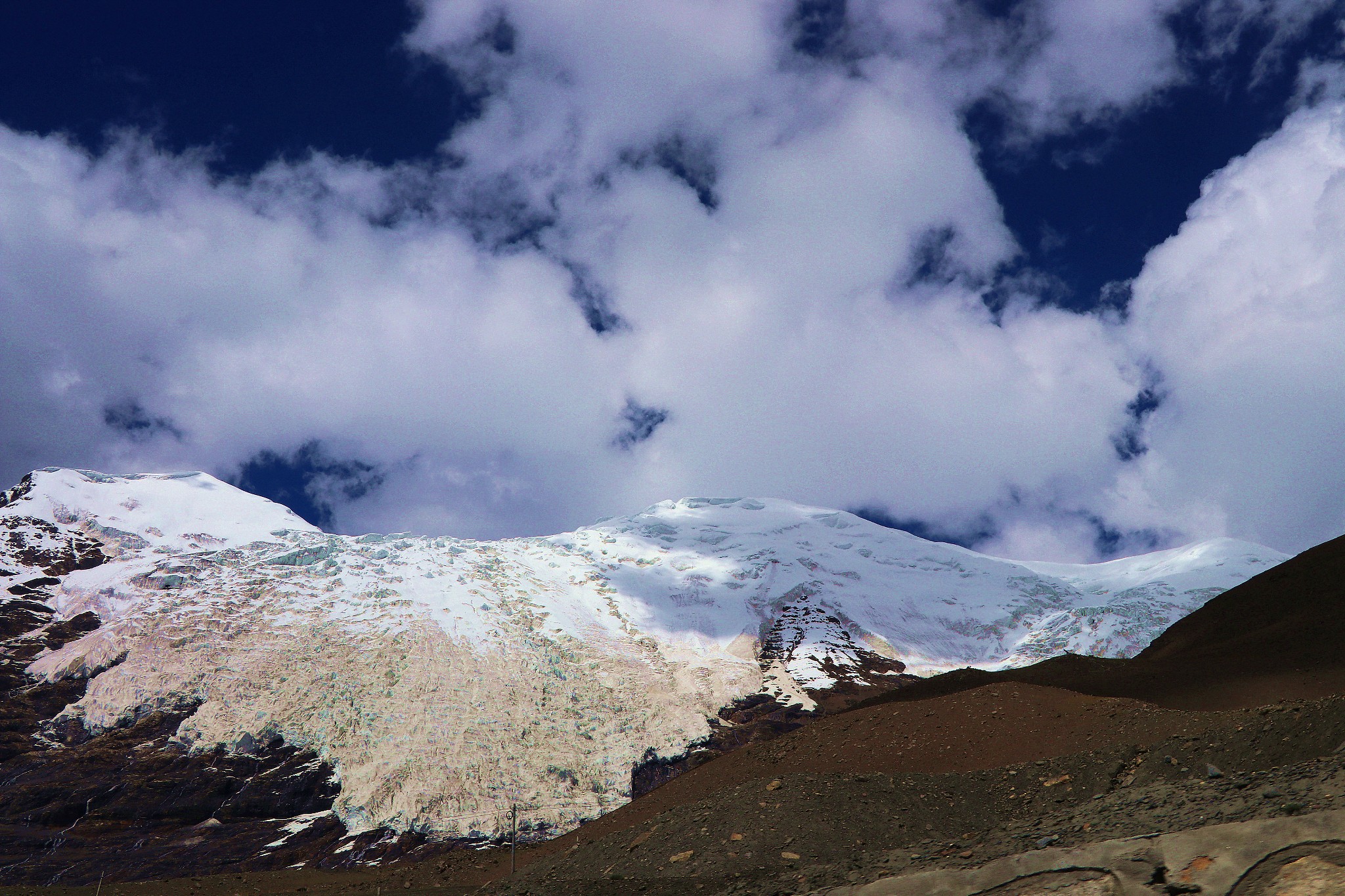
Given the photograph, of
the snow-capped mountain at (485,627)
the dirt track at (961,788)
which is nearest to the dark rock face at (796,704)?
the snow-capped mountain at (485,627)

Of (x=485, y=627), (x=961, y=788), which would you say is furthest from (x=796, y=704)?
(x=961, y=788)

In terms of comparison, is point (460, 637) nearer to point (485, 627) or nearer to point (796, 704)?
point (485, 627)

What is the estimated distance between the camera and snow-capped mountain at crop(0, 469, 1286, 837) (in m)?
70.6

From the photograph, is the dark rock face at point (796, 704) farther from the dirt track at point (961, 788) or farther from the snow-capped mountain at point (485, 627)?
the dirt track at point (961, 788)

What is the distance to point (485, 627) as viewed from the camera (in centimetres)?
8831

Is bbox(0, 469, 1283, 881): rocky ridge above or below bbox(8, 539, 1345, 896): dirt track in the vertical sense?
above

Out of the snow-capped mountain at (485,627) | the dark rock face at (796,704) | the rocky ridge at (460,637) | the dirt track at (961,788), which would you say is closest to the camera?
the dirt track at (961,788)

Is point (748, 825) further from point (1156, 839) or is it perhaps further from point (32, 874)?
point (32, 874)

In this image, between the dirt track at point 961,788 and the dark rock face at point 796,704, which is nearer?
the dirt track at point 961,788

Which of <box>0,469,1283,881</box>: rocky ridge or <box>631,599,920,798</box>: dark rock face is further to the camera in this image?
<box>631,599,920,798</box>: dark rock face

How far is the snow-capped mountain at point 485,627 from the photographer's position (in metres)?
70.6

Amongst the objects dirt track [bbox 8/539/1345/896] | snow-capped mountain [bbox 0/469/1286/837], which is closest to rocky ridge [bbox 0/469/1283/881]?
snow-capped mountain [bbox 0/469/1286/837]

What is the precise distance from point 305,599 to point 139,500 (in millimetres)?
34502

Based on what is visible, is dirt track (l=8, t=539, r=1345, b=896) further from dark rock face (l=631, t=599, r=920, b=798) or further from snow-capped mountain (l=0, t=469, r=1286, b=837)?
snow-capped mountain (l=0, t=469, r=1286, b=837)
